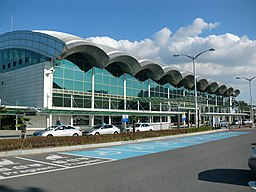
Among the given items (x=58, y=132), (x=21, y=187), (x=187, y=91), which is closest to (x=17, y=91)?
(x=58, y=132)

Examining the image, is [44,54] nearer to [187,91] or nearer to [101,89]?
[101,89]

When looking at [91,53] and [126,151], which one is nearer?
[126,151]

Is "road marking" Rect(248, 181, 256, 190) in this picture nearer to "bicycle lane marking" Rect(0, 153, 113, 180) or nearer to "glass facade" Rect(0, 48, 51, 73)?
"bicycle lane marking" Rect(0, 153, 113, 180)

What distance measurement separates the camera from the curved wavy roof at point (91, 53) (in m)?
35.5

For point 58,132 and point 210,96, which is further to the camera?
point 210,96

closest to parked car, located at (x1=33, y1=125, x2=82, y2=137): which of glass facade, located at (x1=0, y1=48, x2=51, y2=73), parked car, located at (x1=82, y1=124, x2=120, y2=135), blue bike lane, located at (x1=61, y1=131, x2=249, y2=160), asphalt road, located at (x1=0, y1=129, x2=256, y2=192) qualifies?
parked car, located at (x1=82, y1=124, x2=120, y2=135)

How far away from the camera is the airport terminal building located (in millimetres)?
35312

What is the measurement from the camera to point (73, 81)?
38.3 m

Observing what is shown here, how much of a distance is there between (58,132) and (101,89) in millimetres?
18256

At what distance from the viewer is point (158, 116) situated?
56.1m

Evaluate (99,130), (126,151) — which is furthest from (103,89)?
(126,151)

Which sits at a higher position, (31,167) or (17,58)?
(17,58)

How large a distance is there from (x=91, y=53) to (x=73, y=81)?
5092mm

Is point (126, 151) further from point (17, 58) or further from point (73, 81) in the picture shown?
point (17, 58)
